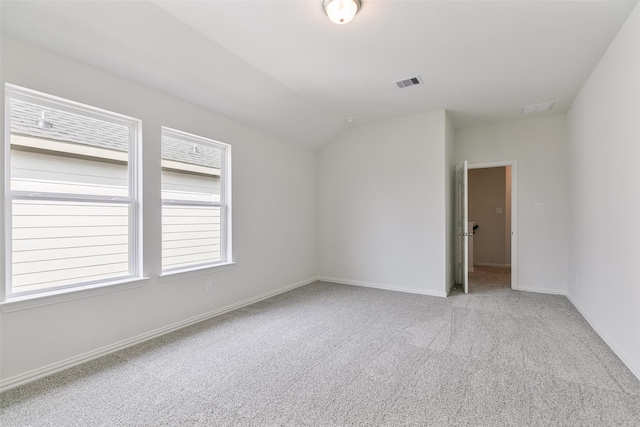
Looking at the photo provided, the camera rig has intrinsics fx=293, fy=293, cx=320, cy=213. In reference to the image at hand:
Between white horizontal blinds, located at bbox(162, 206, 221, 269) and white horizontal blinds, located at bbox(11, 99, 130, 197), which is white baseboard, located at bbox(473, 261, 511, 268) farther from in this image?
white horizontal blinds, located at bbox(11, 99, 130, 197)

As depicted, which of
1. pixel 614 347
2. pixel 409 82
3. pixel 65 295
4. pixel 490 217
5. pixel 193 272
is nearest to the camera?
pixel 65 295

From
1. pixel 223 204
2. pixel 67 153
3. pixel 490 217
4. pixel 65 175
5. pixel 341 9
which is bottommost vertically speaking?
pixel 490 217

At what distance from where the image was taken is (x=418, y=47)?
106 inches

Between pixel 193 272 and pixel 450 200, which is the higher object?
pixel 450 200

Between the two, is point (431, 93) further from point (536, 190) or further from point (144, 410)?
point (144, 410)

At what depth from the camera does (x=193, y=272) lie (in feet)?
10.8

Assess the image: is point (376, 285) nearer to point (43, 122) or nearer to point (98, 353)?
point (98, 353)

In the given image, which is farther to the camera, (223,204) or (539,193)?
(539,193)

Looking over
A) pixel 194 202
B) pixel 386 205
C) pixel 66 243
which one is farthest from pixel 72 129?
pixel 386 205

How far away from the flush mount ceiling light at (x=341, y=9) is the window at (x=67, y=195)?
81.5 inches

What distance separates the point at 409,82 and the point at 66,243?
3.73 metres

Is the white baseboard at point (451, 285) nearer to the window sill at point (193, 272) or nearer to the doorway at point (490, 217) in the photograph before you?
the doorway at point (490, 217)

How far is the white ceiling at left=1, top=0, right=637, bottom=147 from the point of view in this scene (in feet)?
7.03

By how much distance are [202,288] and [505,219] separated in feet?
21.7
